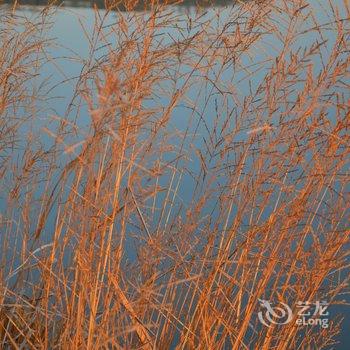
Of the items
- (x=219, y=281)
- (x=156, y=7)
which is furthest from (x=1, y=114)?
(x=219, y=281)

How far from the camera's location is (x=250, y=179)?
6.25ft

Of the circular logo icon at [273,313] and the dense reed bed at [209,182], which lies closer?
the dense reed bed at [209,182]

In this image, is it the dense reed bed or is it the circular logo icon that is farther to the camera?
the circular logo icon

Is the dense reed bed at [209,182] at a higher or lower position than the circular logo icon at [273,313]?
higher

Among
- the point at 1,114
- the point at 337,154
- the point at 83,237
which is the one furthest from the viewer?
the point at 1,114

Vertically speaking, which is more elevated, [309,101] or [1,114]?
[309,101]

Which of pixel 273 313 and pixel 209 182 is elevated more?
pixel 209 182

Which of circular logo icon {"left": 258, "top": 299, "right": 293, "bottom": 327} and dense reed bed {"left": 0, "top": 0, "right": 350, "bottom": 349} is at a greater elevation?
dense reed bed {"left": 0, "top": 0, "right": 350, "bottom": 349}

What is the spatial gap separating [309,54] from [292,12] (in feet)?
0.81

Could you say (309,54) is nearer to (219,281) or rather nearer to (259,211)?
(259,211)

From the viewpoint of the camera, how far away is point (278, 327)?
2.02m

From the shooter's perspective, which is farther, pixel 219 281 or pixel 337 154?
pixel 219 281

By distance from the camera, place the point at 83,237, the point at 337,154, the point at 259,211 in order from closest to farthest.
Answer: the point at 83,237 < the point at 337,154 < the point at 259,211

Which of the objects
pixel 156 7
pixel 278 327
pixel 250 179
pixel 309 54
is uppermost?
pixel 156 7
